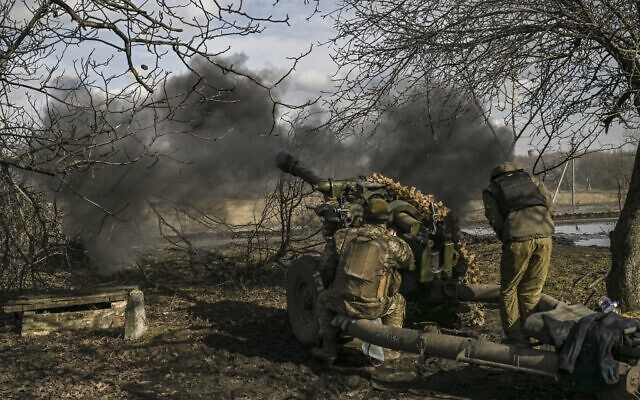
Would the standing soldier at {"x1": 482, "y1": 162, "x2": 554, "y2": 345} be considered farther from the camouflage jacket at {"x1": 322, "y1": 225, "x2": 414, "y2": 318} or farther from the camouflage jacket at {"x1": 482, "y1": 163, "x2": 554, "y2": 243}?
the camouflage jacket at {"x1": 322, "y1": 225, "x2": 414, "y2": 318}

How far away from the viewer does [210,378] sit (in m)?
5.89

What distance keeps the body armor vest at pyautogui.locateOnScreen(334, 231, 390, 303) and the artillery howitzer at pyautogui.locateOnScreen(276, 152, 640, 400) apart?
0.28m

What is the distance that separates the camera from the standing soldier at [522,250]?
6070mm

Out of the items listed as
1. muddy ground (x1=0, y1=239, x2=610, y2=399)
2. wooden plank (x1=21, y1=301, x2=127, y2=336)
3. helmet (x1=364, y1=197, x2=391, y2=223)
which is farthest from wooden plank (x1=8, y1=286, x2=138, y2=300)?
helmet (x1=364, y1=197, x2=391, y2=223)

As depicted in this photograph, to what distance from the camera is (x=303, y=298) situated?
7219 millimetres

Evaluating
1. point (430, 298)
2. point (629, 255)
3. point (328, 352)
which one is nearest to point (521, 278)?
point (430, 298)

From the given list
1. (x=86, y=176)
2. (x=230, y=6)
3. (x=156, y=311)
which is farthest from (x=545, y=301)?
(x=86, y=176)

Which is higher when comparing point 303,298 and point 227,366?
point 303,298

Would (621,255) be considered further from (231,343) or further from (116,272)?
(116,272)

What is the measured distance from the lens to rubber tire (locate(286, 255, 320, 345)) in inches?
268

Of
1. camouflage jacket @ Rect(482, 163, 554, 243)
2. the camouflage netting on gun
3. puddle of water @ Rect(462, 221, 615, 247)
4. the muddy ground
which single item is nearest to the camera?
the muddy ground

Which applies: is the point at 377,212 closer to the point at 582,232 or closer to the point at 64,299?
the point at 64,299

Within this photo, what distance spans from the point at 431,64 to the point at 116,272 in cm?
750

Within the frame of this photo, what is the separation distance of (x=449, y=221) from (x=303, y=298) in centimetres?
196
